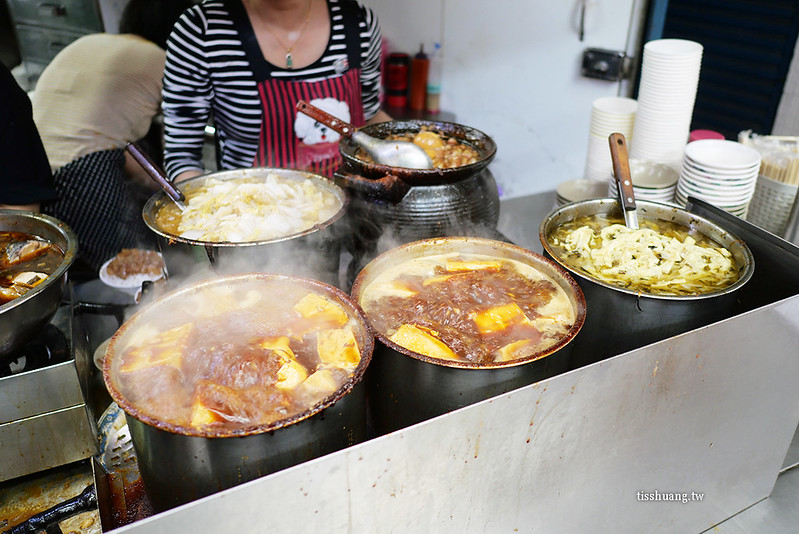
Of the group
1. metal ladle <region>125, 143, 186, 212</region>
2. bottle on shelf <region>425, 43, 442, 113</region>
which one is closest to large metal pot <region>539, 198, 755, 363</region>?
metal ladle <region>125, 143, 186, 212</region>

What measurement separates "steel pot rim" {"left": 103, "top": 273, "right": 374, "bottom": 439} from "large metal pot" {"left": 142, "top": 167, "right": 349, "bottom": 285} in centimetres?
6

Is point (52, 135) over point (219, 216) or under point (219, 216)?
under

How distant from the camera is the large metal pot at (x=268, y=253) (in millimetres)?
1411

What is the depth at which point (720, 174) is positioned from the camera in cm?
188

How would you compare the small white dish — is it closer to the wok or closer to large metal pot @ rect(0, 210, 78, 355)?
large metal pot @ rect(0, 210, 78, 355)

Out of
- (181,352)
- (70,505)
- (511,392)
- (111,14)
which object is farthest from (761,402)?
(111,14)

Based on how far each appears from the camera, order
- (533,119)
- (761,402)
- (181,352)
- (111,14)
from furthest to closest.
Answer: (111,14)
(533,119)
(761,402)
(181,352)

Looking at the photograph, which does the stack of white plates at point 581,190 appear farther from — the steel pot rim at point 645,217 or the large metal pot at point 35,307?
the large metal pot at point 35,307

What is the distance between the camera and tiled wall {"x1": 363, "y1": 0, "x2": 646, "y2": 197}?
3.90 m

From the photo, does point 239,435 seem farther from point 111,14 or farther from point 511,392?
point 111,14

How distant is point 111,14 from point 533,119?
174 inches

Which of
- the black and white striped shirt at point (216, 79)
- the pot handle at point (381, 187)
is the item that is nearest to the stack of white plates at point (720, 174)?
the pot handle at point (381, 187)

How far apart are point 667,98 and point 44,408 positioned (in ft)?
7.63

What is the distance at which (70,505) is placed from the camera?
52.5 inches
